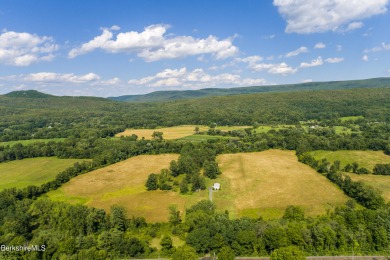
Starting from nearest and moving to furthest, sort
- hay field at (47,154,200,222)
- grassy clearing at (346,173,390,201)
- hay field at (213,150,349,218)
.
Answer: hay field at (213,150,349,218)
hay field at (47,154,200,222)
grassy clearing at (346,173,390,201)

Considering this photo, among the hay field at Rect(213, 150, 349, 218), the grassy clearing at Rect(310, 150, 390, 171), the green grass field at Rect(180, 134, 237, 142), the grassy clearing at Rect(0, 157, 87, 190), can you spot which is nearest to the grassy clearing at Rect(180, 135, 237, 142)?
the green grass field at Rect(180, 134, 237, 142)

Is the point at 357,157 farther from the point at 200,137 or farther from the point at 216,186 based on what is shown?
the point at 200,137

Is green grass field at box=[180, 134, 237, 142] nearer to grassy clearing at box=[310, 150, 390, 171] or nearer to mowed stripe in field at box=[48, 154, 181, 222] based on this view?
mowed stripe in field at box=[48, 154, 181, 222]

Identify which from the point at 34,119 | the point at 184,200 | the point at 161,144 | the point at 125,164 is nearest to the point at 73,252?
the point at 184,200

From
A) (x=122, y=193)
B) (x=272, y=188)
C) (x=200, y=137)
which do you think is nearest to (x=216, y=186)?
(x=272, y=188)

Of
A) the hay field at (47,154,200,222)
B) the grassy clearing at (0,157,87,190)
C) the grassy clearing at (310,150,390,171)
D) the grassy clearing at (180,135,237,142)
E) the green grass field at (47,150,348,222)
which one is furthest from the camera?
the grassy clearing at (180,135,237,142)

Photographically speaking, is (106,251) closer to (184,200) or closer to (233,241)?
(233,241)

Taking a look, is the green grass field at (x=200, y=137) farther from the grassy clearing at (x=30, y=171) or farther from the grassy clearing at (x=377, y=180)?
the grassy clearing at (x=377, y=180)
